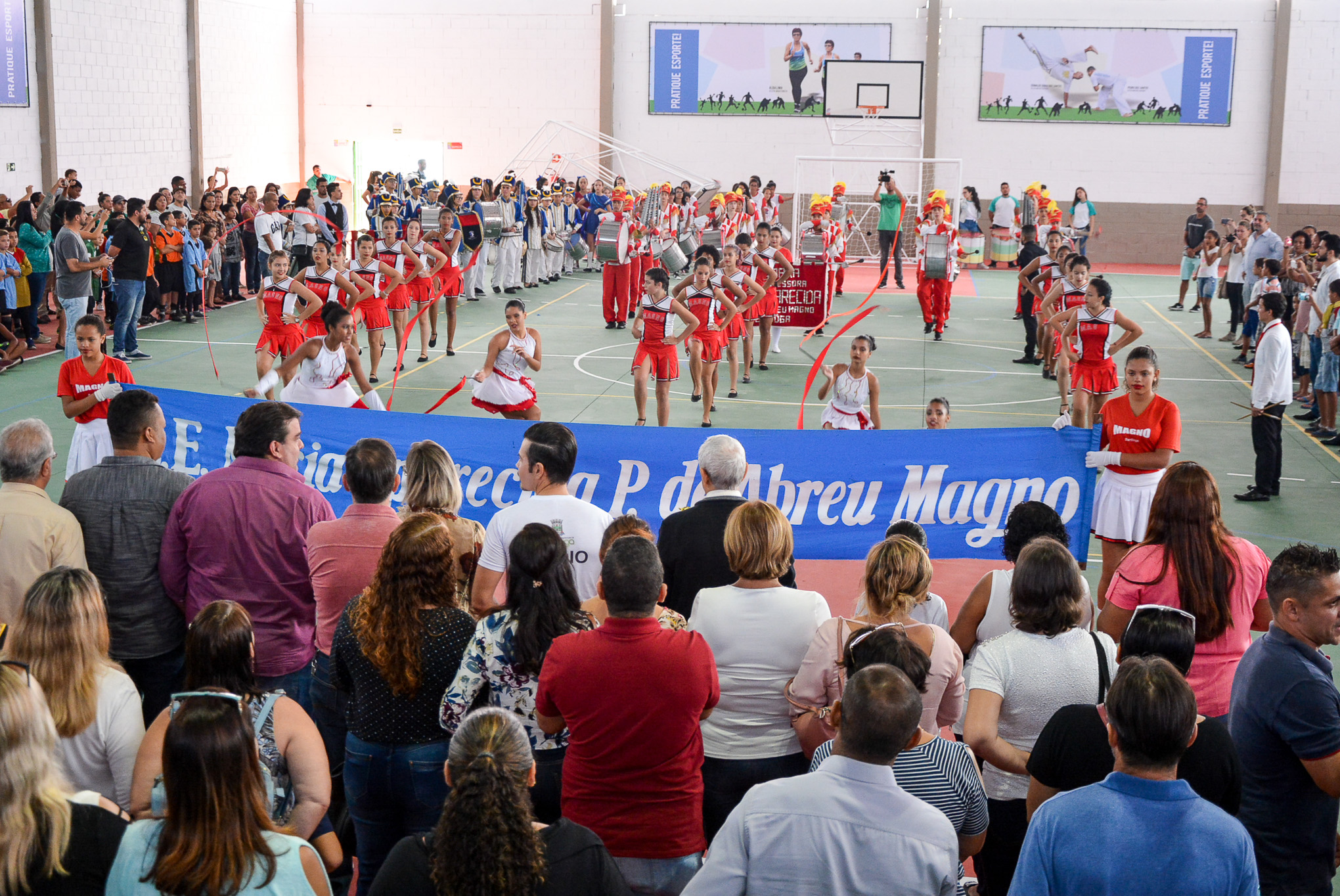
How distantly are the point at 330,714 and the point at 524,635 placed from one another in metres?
1.14

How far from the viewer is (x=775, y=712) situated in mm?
3854

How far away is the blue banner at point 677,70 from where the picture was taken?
31281 millimetres

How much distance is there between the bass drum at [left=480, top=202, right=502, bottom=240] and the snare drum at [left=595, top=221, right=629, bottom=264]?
10.3ft

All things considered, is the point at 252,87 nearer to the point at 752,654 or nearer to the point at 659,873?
the point at 752,654

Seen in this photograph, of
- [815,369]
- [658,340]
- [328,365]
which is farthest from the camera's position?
[658,340]

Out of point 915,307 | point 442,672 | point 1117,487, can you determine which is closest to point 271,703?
point 442,672

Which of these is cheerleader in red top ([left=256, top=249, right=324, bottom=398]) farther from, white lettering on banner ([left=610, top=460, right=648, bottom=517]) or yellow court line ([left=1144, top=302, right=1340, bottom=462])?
yellow court line ([left=1144, top=302, right=1340, bottom=462])

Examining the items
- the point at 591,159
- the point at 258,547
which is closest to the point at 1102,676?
the point at 258,547

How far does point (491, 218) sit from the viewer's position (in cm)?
2197

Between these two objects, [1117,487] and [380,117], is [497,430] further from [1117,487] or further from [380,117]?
[380,117]

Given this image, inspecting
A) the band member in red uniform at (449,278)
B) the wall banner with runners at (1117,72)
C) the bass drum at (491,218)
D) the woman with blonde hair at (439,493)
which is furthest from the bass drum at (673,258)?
the woman with blonde hair at (439,493)

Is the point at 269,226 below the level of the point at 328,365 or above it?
above

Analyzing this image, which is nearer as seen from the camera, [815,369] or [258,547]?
[258,547]

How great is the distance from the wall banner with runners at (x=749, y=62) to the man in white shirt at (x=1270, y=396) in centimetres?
2195
